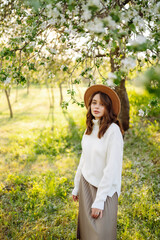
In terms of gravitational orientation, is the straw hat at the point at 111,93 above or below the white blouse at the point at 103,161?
above

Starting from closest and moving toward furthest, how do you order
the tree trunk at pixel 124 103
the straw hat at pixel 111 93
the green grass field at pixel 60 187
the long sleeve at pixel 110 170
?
the long sleeve at pixel 110 170, the straw hat at pixel 111 93, the green grass field at pixel 60 187, the tree trunk at pixel 124 103

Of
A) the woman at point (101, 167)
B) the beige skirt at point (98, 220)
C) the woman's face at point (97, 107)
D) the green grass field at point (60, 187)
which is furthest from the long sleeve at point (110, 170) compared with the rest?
the green grass field at point (60, 187)

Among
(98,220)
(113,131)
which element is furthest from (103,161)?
(98,220)

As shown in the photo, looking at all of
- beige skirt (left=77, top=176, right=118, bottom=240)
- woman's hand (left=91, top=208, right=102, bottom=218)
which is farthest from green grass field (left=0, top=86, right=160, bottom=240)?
woman's hand (left=91, top=208, right=102, bottom=218)

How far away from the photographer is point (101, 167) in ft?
7.16

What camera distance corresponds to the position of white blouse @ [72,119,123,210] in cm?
198

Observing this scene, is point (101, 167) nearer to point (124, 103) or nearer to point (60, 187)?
point (60, 187)

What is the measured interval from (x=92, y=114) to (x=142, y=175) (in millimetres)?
2669

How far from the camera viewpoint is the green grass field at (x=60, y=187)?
3047 mm

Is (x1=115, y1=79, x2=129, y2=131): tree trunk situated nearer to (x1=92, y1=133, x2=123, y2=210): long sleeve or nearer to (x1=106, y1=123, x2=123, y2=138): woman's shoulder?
(x1=106, y1=123, x2=123, y2=138): woman's shoulder

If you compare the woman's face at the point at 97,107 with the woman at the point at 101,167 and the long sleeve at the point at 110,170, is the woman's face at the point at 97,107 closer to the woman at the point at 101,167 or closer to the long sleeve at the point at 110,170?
the woman at the point at 101,167

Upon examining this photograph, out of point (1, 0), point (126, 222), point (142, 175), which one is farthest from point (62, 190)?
point (1, 0)

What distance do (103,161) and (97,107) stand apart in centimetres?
58

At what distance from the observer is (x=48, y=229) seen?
3.04 m
